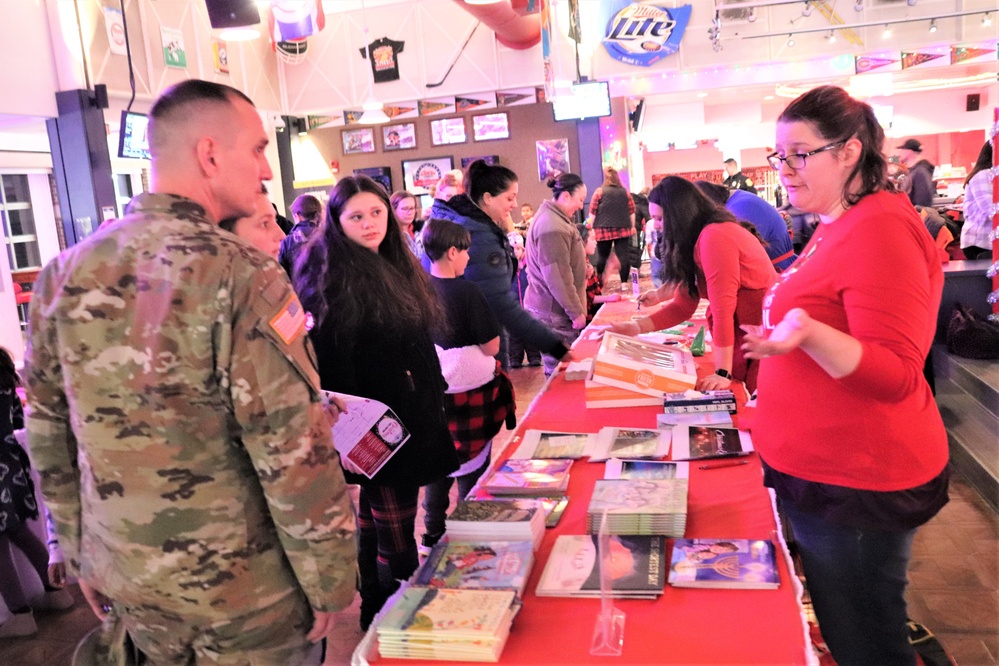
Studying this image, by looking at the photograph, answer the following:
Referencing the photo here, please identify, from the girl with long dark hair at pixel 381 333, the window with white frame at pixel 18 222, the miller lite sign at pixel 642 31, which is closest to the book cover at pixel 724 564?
the girl with long dark hair at pixel 381 333

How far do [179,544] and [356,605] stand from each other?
1991 mm

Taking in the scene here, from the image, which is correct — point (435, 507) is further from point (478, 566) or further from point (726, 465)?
point (478, 566)

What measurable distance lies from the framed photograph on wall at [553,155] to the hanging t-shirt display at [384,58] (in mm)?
2470

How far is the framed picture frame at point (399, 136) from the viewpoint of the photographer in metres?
13.0

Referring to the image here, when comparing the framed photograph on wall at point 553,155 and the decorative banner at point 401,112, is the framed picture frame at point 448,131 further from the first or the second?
the framed photograph on wall at point 553,155

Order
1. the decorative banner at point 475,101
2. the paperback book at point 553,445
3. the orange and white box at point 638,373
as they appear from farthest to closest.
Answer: the decorative banner at point 475,101 < the orange and white box at point 638,373 < the paperback book at point 553,445

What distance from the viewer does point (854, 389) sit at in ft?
4.62

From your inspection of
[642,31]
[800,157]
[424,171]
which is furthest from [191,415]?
[424,171]

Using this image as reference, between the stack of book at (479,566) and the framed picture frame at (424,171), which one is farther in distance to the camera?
the framed picture frame at (424,171)

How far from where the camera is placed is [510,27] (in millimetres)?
9664

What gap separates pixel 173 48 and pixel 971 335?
330 inches

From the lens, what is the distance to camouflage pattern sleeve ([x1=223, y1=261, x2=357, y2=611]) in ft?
4.28

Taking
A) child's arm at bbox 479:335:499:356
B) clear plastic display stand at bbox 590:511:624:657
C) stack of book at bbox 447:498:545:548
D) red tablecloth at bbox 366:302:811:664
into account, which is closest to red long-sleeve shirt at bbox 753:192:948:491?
red tablecloth at bbox 366:302:811:664

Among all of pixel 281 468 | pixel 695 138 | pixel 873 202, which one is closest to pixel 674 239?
pixel 873 202
